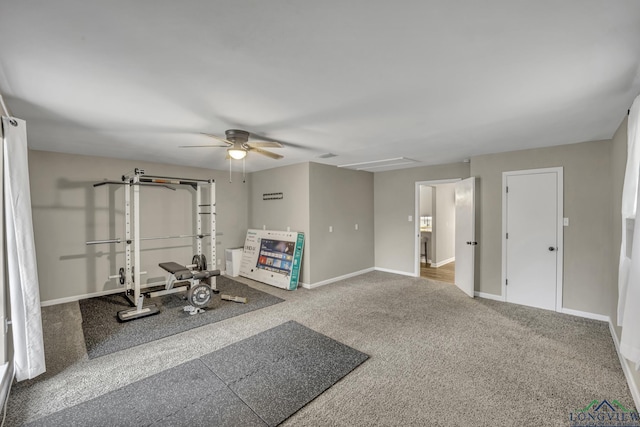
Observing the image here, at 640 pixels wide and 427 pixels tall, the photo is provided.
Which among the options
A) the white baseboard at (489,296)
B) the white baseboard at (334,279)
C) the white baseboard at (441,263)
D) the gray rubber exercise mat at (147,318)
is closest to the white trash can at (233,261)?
the gray rubber exercise mat at (147,318)

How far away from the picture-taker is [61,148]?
13.7ft

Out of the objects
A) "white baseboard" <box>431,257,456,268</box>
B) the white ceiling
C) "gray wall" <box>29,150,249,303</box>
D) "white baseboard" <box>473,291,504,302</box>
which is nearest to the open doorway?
"white baseboard" <box>431,257,456,268</box>

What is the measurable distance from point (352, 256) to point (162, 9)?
5.47 meters

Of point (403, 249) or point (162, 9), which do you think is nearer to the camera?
point (162, 9)

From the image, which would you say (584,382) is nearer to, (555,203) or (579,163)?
(555,203)

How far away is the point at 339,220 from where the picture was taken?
5.91 m

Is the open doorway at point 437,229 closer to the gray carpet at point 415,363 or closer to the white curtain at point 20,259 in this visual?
the gray carpet at point 415,363

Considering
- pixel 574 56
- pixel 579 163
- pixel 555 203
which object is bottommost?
pixel 555 203

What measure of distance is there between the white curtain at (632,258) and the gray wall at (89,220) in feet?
20.5

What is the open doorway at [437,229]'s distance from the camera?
23.7 feet

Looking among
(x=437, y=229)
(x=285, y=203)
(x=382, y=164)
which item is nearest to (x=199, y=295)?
(x=285, y=203)

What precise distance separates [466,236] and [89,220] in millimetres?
6474

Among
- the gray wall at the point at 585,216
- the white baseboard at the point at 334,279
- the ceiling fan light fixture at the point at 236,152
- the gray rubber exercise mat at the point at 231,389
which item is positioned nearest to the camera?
the gray rubber exercise mat at the point at 231,389

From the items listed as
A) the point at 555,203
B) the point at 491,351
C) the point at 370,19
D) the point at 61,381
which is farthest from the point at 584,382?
the point at 61,381
